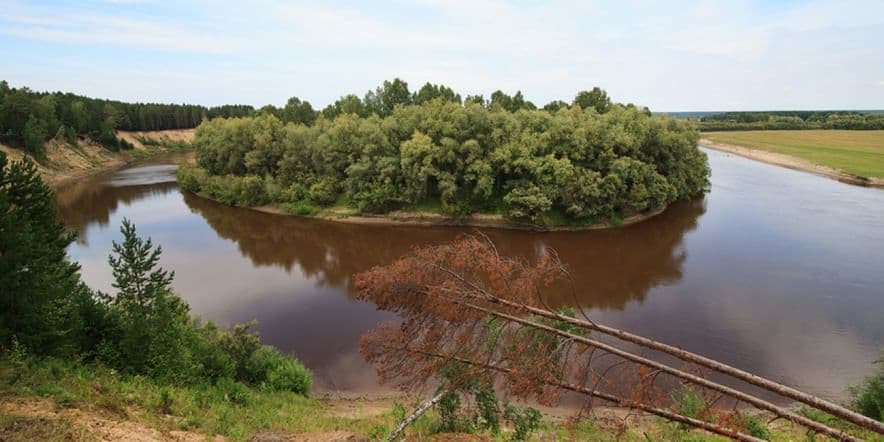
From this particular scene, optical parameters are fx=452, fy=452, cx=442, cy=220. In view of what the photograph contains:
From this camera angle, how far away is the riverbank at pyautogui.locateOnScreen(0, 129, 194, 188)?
164 feet

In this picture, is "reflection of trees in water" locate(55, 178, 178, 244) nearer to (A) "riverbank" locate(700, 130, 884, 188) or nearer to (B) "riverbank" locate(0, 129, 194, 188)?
(B) "riverbank" locate(0, 129, 194, 188)

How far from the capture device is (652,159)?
118 feet

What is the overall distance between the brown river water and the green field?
15.7 m

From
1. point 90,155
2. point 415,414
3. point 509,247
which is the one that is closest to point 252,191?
point 509,247

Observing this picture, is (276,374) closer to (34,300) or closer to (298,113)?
(34,300)

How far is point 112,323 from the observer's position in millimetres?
11445

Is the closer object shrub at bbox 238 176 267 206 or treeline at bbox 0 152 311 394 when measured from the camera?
treeline at bbox 0 152 311 394

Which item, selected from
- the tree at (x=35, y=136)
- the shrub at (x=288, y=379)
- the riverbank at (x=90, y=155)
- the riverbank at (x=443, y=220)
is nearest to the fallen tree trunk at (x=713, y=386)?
the shrub at (x=288, y=379)

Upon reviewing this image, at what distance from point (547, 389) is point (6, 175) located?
1562 cm

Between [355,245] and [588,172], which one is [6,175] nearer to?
[355,245]

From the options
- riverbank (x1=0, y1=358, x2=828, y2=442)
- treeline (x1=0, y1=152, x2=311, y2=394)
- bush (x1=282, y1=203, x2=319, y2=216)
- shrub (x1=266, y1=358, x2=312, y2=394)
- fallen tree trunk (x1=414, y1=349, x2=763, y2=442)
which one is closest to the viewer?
fallen tree trunk (x1=414, y1=349, x2=763, y2=442)

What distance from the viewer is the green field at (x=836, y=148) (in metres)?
53.9

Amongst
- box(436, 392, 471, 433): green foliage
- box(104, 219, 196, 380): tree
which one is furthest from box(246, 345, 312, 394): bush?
box(436, 392, 471, 433): green foliage

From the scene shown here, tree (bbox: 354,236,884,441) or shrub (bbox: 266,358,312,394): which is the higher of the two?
tree (bbox: 354,236,884,441)
